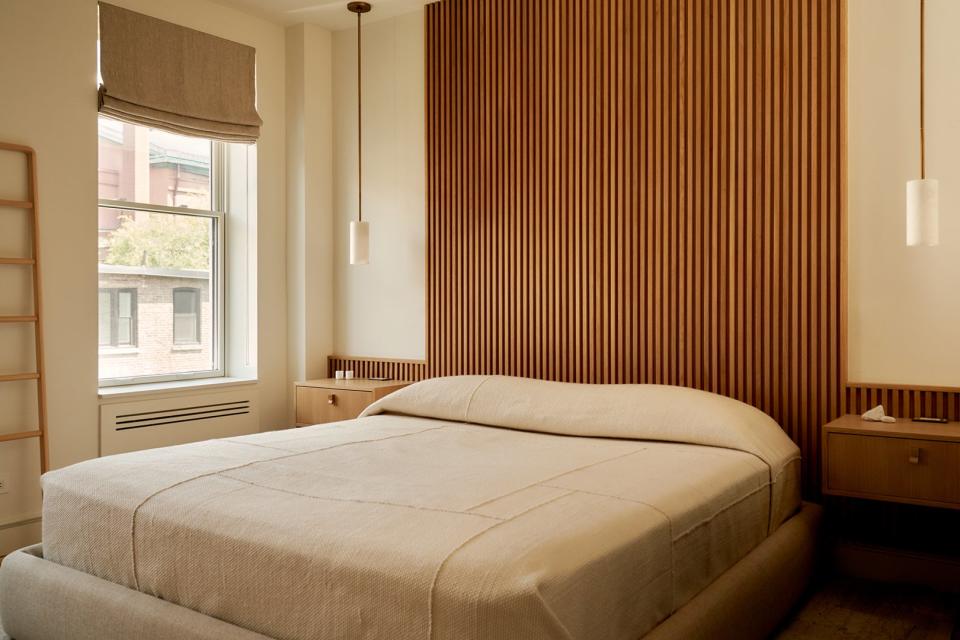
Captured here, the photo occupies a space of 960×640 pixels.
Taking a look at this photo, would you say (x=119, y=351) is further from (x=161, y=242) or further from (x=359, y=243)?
(x=359, y=243)

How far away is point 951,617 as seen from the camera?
→ 2.64 meters

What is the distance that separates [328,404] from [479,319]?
Result: 35.0 inches

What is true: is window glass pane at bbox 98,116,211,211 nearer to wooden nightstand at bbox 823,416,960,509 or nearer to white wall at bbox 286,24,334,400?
white wall at bbox 286,24,334,400

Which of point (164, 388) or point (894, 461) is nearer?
point (894, 461)

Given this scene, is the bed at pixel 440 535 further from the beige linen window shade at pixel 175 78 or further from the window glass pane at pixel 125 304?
the beige linen window shade at pixel 175 78

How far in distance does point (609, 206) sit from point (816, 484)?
146cm

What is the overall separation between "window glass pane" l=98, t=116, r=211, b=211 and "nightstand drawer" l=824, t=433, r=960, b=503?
3.40 meters

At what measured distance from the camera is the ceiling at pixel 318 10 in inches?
166

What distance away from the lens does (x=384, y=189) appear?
14.7 feet

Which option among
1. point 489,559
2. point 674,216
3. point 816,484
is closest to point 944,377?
point 816,484

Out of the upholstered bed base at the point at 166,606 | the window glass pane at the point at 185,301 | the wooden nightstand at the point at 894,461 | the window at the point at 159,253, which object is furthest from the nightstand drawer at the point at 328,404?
the wooden nightstand at the point at 894,461

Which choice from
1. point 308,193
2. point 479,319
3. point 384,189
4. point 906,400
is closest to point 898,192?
point 906,400

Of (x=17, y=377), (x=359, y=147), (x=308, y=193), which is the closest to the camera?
(x=17, y=377)

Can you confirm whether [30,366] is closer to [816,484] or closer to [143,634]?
[143,634]
